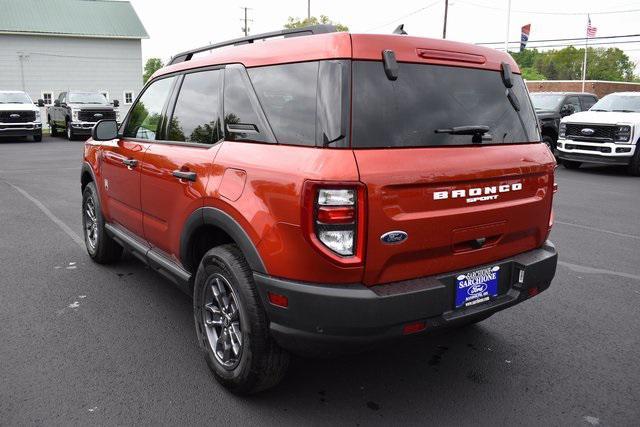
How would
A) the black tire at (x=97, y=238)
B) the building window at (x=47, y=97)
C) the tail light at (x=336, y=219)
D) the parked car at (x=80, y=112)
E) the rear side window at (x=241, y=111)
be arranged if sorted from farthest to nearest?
the building window at (x=47, y=97) < the parked car at (x=80, y=112) < the black tire at (x=97, y=238) < the rear side window at (x=241, y=111) < the tail light at (x=336, y=219)

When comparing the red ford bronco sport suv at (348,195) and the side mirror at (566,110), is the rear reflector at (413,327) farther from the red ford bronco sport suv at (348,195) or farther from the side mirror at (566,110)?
the side mirror at (566,110)

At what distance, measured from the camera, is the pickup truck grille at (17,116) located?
819 inches

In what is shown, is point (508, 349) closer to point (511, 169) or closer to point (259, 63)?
point (511, 169)

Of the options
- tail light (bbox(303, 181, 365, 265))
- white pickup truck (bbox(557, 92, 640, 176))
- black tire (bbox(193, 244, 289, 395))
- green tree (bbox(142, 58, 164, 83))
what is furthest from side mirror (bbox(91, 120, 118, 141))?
green tree (bbox(142, 58, 164, 83))

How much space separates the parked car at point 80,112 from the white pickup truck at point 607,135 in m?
17.6

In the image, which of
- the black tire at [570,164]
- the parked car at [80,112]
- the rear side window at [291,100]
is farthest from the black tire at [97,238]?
the parked car at [80,112]

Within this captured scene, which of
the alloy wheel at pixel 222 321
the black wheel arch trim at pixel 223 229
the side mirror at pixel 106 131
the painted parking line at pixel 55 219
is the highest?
the side mirror at pixel 106 131

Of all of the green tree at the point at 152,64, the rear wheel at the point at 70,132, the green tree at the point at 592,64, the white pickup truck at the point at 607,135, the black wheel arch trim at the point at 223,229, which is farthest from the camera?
the green tree at the point at 152,64

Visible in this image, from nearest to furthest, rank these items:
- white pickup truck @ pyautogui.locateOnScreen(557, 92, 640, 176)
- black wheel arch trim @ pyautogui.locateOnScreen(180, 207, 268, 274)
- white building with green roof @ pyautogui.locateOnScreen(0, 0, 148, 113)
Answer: black wheel arch trim @ pyautogui.locateOnScreen(180, 207, 268, 274) → white pickup truck @ pyautogui.locateOnScreen(557, 92, 640, 176) → white building with green roof @ pyautogui.locateOnScreen(0, 0, 148, 113)

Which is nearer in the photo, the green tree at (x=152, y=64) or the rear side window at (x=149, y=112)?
the rear side window at (x=149, y=112)

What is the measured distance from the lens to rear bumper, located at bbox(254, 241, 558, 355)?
96.6 inches

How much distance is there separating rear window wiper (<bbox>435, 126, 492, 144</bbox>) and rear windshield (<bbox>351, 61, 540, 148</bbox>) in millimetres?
17

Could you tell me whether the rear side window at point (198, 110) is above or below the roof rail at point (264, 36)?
below

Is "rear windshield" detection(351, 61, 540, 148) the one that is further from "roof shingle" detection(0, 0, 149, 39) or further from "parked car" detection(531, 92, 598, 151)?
"roof shingle" detection(0, 0, 149, 39)
